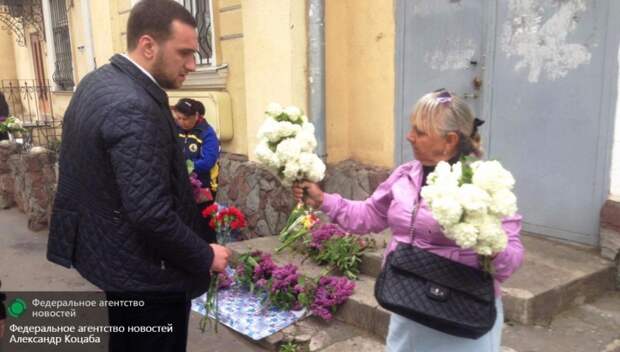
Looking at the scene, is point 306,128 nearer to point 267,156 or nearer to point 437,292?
point 267,156

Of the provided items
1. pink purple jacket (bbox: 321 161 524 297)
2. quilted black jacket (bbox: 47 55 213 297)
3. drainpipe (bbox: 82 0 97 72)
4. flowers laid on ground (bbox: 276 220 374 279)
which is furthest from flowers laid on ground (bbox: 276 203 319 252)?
drainpipe (bbox: 82 0 97 72)

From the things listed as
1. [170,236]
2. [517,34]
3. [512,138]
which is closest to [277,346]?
[170,236]

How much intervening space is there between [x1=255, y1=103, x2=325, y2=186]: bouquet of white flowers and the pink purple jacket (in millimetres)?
185

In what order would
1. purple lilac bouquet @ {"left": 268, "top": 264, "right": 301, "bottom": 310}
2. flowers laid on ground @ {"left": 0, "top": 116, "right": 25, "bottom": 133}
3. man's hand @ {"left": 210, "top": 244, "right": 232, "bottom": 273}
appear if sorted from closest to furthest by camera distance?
1. man's hand @ {"left": 210, "top": 244, "right": 232, "bottom": 273}
2. purple lilac bouquet @ {"left": 268, "top": 264, "right": 301, "bottom": 310}
3. flowers laid on ground @ {"left": 0, "top": 116, "right": 25, "bottom": 133}

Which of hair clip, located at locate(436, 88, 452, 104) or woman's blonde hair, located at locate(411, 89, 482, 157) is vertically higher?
hair clip, located at locate(436, 88, 452, 104)

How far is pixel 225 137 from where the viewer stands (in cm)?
636

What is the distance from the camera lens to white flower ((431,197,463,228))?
1.50m

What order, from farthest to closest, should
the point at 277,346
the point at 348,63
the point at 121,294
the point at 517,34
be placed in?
1. the point at 348,63
2. the point at 517,34
3. the point at 277,346
4. the point at 121,294

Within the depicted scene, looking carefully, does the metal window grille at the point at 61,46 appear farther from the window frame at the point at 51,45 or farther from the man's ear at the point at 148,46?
the man's ear at the point at 148,46

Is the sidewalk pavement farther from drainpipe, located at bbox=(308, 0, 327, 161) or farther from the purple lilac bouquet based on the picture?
drainpipe, located at bbox=(308, 0, 327, 161)

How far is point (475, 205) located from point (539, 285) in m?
2.00

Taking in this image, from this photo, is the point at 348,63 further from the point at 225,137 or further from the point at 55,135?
the point at 55,135

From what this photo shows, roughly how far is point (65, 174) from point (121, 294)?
49 centimetres

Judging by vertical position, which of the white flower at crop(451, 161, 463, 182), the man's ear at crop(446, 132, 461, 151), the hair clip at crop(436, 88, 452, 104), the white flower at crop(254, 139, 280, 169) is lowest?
the white flower at crop(254, 139, 280, 169)
